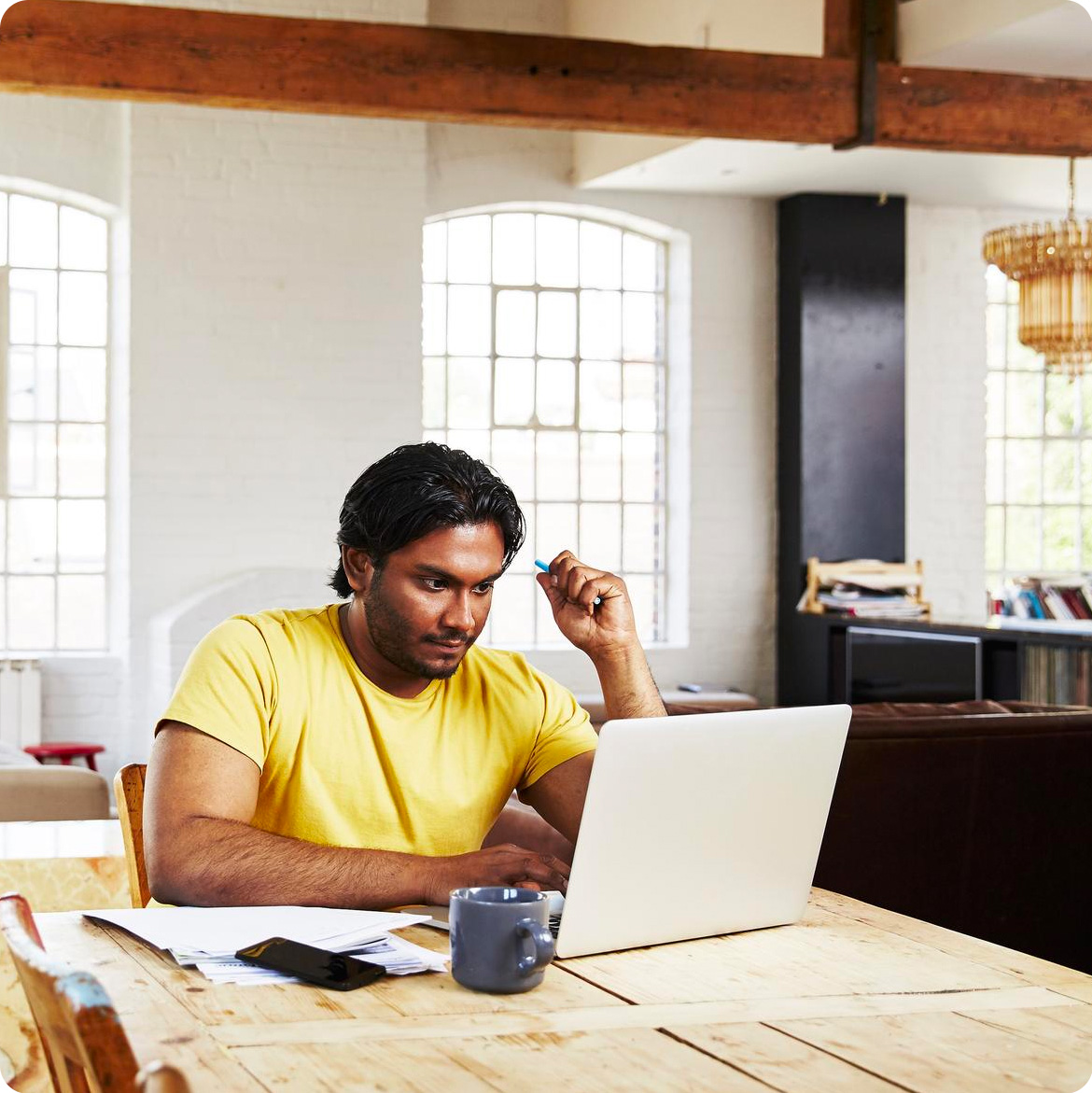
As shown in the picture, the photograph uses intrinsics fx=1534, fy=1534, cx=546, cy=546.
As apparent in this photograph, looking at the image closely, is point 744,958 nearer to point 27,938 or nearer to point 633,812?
point 633,812

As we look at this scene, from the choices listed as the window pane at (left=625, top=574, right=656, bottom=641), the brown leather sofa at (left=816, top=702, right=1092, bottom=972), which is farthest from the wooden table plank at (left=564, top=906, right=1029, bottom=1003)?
the window pane at (left=625, top=574, right=656, bottom=641)

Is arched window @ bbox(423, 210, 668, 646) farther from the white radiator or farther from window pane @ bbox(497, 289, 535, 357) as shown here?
the white radiator

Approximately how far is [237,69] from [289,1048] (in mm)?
4226

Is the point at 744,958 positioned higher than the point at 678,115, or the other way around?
the point at 678,115

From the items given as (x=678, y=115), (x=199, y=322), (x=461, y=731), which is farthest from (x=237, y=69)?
(x=461, y=731)

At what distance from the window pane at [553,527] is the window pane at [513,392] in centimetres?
47

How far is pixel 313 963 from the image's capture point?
1470 mm

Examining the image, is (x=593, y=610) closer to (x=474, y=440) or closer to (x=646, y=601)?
(x=474, y=440)

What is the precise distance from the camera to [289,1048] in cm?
125

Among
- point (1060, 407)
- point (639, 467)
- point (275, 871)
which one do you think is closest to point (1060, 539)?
point (1060, 407)

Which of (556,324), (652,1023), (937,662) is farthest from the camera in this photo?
(556,324)

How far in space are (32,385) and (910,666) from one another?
166 inches

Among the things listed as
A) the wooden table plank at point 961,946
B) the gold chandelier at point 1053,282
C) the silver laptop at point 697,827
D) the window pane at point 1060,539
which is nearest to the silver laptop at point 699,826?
the silver laptop at point 697,827

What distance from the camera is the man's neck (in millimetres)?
2109
